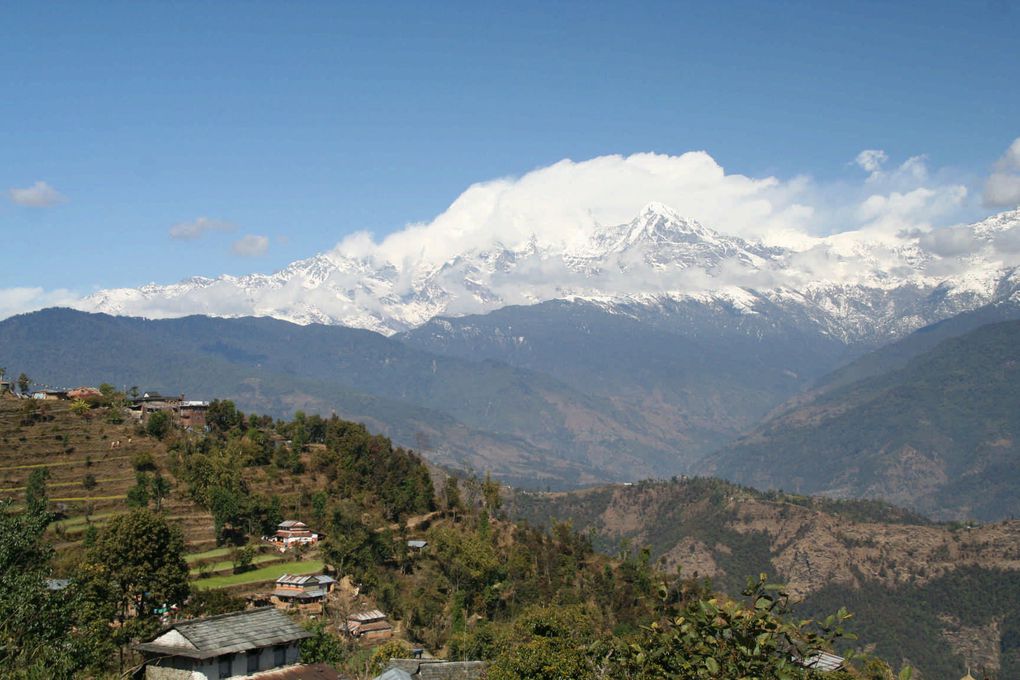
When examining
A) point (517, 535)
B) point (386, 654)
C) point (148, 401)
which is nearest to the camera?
point (386, 654)

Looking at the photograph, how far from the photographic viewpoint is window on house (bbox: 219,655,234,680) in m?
49.3

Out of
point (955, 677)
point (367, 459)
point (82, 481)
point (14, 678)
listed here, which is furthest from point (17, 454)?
point (955, 677)

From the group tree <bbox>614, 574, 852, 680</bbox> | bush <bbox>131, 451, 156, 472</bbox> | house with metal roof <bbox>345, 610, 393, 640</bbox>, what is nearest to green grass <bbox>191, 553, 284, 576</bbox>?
house with metal roof <bbox>345, 610, 393, 640</bbox>

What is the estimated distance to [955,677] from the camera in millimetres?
198875

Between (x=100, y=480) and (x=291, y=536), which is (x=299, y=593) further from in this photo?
(x=100, y=480)

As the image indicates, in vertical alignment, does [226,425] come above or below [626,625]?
above

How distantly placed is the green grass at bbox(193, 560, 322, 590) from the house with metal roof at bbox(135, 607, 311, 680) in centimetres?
3804

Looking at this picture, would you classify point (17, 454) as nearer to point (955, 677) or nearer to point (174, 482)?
point (174, 482)

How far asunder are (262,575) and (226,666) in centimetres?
5386

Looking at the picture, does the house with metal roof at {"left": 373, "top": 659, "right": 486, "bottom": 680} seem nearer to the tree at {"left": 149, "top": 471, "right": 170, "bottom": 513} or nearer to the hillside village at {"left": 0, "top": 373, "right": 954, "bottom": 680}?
the hillside village at {"left": 0, "top": 373, "right": 954, "bottom": 680}

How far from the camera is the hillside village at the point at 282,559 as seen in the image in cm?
5275

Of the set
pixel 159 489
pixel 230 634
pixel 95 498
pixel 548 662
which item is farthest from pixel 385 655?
pixel 95 498

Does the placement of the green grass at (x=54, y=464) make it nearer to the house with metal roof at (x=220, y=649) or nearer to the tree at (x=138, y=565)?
the tree at (x=138, y=565)

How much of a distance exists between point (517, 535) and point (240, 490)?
41807mm
